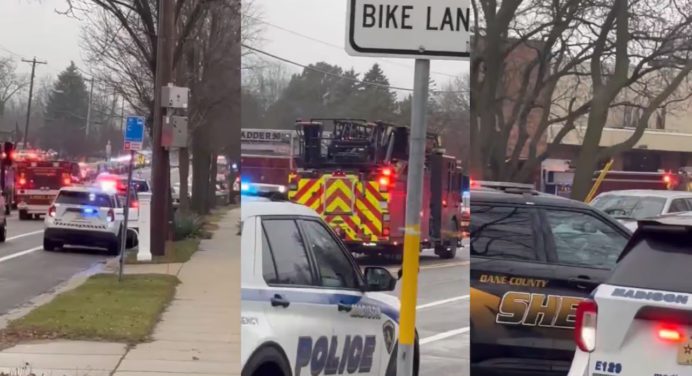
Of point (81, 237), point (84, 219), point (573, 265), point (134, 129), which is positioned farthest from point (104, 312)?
point (573, 265)

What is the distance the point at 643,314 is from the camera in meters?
3.69

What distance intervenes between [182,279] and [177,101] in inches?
213

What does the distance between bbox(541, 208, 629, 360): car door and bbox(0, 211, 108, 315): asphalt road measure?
796 centimetres

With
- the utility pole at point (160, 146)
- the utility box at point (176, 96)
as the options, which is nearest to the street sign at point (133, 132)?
the utility pole at point (160, 146)

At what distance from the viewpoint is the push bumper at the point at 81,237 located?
11960mm

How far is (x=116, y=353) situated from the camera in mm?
8625

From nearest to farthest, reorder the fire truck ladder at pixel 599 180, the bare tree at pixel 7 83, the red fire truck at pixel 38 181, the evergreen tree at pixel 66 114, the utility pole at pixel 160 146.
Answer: the fire truck ladder at pixel 599 180 → the bare tree at pixel 7 83 → the evergreen tree at pixel 66 114 → the red fire truck at pixel 38 181 → the utility pole at pixel 160 146

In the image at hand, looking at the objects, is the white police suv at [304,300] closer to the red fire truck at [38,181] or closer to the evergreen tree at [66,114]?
the evergreen tree at [66,114]

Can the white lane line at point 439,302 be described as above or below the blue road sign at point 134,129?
below

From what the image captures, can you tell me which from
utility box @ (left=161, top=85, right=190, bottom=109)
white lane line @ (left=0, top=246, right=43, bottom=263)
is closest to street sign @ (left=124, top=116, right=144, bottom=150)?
white lane line @ (left=0, top=246, right=43, bottom=263)

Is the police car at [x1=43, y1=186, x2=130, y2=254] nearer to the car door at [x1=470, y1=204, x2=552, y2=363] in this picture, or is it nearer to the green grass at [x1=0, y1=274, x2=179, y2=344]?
the green grass at [x1=0, y1=274, x2=179, y2=344]

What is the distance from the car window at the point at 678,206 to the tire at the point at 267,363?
145cm

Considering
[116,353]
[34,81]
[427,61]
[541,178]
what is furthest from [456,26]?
[116,353]

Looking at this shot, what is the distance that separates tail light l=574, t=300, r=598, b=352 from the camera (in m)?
3.70
